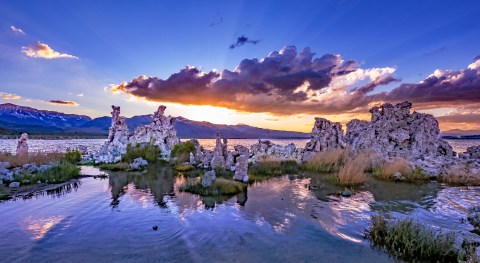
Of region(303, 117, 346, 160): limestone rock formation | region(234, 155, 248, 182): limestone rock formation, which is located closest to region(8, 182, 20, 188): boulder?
region(234, 155, 248, 182): limestone rock formation

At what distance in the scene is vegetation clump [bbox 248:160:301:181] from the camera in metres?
23.9

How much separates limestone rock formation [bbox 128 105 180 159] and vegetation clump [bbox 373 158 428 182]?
23414 mm

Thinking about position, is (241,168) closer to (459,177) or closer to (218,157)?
(218,157)

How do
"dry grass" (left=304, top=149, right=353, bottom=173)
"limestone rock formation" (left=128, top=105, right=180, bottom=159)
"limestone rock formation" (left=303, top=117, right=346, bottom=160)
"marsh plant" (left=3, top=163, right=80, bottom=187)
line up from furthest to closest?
1. "limestone rock formation" (left=128, top=105, right=180, bottom=159)
2. "limestone rock formation" (left=303, top=117, right=346, bottom=160)
3. "dry grass" (left=304, top=149, right=353, bottom=173)
4. "marsh plant" (left=3, top=163, right=80, bottom=187)

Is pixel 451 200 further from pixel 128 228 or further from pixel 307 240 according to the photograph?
pixel 128 228

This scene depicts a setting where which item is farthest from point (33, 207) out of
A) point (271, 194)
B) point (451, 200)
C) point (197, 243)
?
point (451, 200)

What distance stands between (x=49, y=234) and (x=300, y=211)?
9950mm

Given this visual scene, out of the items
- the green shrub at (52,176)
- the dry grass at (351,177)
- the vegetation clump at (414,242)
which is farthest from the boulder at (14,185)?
the dry grass at (351,177)

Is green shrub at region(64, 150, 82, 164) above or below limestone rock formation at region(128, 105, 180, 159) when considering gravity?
below

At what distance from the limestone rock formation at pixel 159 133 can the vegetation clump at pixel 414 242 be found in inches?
1132

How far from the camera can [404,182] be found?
21.2 metres

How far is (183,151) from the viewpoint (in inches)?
1332

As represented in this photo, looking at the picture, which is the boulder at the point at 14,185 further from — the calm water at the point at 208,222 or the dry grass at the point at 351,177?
the dry grass at the point at 351,177

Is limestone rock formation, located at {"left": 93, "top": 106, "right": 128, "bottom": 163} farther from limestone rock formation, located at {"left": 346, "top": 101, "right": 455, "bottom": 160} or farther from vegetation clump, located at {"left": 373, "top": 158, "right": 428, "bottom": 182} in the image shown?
limestone rock formation, located at {"left": 346, "top": 101, "right": 455, "bottom": 160}
